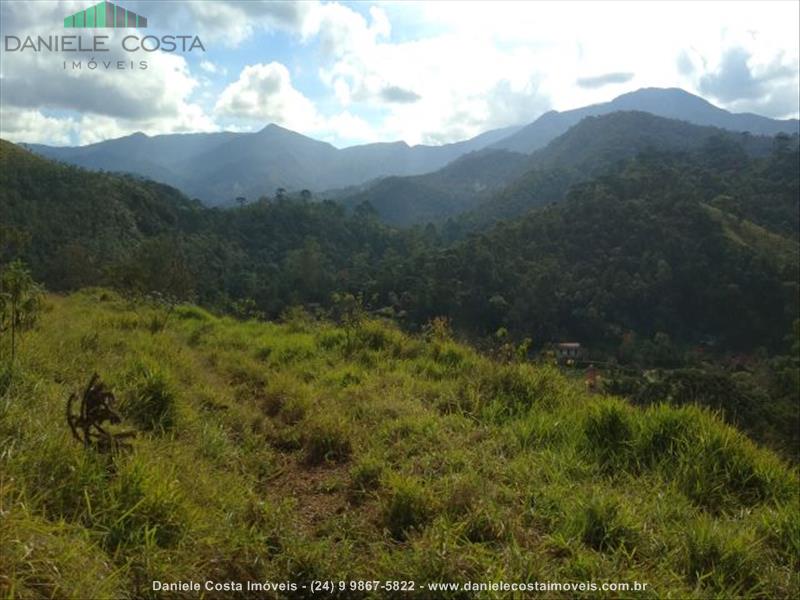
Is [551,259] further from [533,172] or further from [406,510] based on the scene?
[533,172]

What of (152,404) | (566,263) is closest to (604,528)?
(152,404)

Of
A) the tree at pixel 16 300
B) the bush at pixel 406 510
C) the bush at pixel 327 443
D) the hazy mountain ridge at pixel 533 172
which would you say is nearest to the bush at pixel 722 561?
the bush at pixel 406 510

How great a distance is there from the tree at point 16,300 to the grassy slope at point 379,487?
30 cm

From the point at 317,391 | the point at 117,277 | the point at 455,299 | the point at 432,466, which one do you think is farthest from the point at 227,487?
the point at 455,299

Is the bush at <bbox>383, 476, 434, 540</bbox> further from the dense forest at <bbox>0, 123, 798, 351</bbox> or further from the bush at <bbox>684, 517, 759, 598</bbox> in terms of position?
the dense forest at <bbox>0, 123, 798, 351</bbox>

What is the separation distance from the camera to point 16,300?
4773 mm

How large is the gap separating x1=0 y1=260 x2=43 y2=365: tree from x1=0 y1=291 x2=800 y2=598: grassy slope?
0.99 ft

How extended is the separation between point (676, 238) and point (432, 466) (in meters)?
52.1

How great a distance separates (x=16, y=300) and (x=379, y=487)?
3.81m

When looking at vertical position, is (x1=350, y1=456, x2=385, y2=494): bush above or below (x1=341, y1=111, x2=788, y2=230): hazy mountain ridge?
below

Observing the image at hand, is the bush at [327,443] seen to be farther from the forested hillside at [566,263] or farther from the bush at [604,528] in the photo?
the forested hillside at [566,263]

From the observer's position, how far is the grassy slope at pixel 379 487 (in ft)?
7.20

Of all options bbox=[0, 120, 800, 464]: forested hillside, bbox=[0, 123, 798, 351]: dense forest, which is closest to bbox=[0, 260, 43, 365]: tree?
bbox=[0, 120, 800, 464]: forested hillside

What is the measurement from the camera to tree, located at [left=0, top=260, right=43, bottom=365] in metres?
4.70
